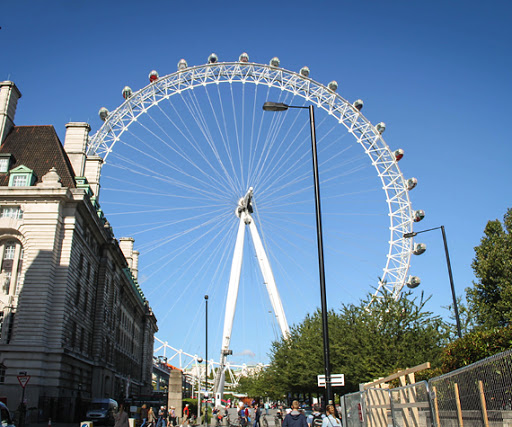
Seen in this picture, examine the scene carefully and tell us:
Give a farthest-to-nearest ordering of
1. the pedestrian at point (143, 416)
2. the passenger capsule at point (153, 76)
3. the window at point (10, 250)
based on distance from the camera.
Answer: the passenger capsule at point (153, 76)
the window at point (10, 250)
the pedestrian at point (143, 416)

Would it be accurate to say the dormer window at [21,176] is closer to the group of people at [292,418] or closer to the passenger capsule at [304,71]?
the group of people at [292,418]

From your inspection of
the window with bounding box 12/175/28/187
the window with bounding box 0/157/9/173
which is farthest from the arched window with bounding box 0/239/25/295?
the window with bounding box 0/157/9/173

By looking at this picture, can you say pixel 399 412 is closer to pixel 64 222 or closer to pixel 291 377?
pixel 64 222

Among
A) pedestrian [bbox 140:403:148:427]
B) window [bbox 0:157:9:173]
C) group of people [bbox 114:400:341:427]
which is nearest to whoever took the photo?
group of people [bbox 114:400:341:427]

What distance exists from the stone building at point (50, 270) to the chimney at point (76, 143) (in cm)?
9

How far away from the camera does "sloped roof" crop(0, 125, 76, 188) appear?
41688 millimetres

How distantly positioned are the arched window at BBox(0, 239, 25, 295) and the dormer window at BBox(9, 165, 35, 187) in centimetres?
442

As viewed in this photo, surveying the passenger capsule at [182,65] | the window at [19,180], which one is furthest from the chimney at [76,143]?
the passenger capsule at [182,65]

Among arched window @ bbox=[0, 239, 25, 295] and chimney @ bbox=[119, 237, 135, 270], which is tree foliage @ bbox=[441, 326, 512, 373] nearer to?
arched window @ bbox=[0, 239, 25, 295]

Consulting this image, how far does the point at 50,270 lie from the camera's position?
3694 centimetres

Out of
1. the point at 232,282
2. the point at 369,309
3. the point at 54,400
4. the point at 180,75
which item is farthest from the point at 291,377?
the point at 180,75

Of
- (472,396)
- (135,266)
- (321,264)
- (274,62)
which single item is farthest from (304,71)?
(135,266)

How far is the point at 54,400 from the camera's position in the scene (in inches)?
1426

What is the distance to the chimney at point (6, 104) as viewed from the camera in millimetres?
44438
